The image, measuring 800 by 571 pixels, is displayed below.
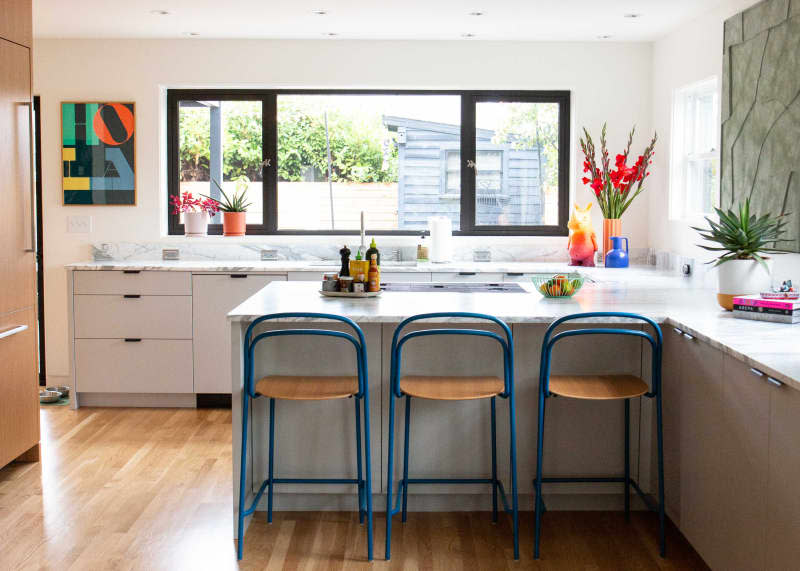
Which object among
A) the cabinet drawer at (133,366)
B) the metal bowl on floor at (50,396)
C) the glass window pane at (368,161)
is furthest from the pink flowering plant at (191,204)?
the metal bowl on floor at (50,396)

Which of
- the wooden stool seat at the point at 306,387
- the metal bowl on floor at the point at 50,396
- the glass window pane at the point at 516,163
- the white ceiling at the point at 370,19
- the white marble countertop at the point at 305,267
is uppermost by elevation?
the white ceiling at the point at 370,19

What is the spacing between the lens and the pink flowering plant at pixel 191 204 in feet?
19.6

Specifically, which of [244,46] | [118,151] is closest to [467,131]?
[244,46]

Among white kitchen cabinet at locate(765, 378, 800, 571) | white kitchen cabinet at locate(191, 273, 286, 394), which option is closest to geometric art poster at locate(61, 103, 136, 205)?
white kitchen cabinet at locate(191, 273, 286, 394)

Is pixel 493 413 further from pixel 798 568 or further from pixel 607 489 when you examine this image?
pixel 798 568

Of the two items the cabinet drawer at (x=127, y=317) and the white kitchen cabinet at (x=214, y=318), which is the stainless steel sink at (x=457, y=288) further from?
the cabinet drawer at (x=127, y=317)

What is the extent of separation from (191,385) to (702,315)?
130 inches

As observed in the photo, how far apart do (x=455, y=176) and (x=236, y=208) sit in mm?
1555

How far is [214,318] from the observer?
5.46 meters

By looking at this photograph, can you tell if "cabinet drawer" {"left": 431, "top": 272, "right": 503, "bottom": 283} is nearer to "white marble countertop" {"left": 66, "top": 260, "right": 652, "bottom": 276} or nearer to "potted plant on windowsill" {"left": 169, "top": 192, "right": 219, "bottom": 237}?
"white marble countertop" {"left": 66, "top": 260, "right": 652, "bottom": 276}

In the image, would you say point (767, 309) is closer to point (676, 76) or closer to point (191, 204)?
point (676, 76)

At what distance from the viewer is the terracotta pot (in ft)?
19.5

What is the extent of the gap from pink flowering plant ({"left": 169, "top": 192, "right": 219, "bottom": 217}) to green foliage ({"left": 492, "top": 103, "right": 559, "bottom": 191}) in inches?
79.8

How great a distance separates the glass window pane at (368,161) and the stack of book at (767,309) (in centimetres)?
292
